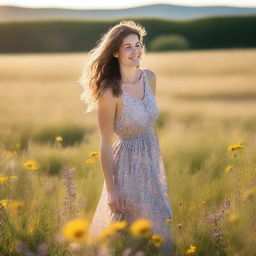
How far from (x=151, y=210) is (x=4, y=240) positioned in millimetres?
753

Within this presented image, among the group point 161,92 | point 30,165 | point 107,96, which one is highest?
point 107,96

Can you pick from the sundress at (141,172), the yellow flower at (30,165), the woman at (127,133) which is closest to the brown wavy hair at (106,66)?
the woman at (127,133)

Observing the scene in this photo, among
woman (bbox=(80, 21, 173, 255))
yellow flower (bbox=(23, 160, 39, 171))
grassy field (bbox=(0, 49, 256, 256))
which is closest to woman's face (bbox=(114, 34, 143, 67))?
woman (bbox=(80, 21, 173, 255))

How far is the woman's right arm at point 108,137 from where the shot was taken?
2.95 m

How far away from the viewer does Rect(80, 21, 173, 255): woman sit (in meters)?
2.99

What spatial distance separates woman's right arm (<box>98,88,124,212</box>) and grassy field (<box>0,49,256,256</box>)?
17cm

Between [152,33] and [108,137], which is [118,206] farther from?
[152,33]

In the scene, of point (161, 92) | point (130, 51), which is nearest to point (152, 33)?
point (161, 92)

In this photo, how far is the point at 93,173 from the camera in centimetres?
419

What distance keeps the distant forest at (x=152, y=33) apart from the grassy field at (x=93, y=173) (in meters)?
26.2

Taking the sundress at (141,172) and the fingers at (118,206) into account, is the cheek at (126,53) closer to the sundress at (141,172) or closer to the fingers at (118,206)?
the sundress at (141,172)

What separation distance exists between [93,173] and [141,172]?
1.14 metres

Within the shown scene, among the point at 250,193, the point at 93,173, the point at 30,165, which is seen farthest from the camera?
the point at 93,173

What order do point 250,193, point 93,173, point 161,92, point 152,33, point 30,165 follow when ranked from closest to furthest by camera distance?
point 250,193 → point 30,165 → point 93,173 → point 161,92 → point 152,33
